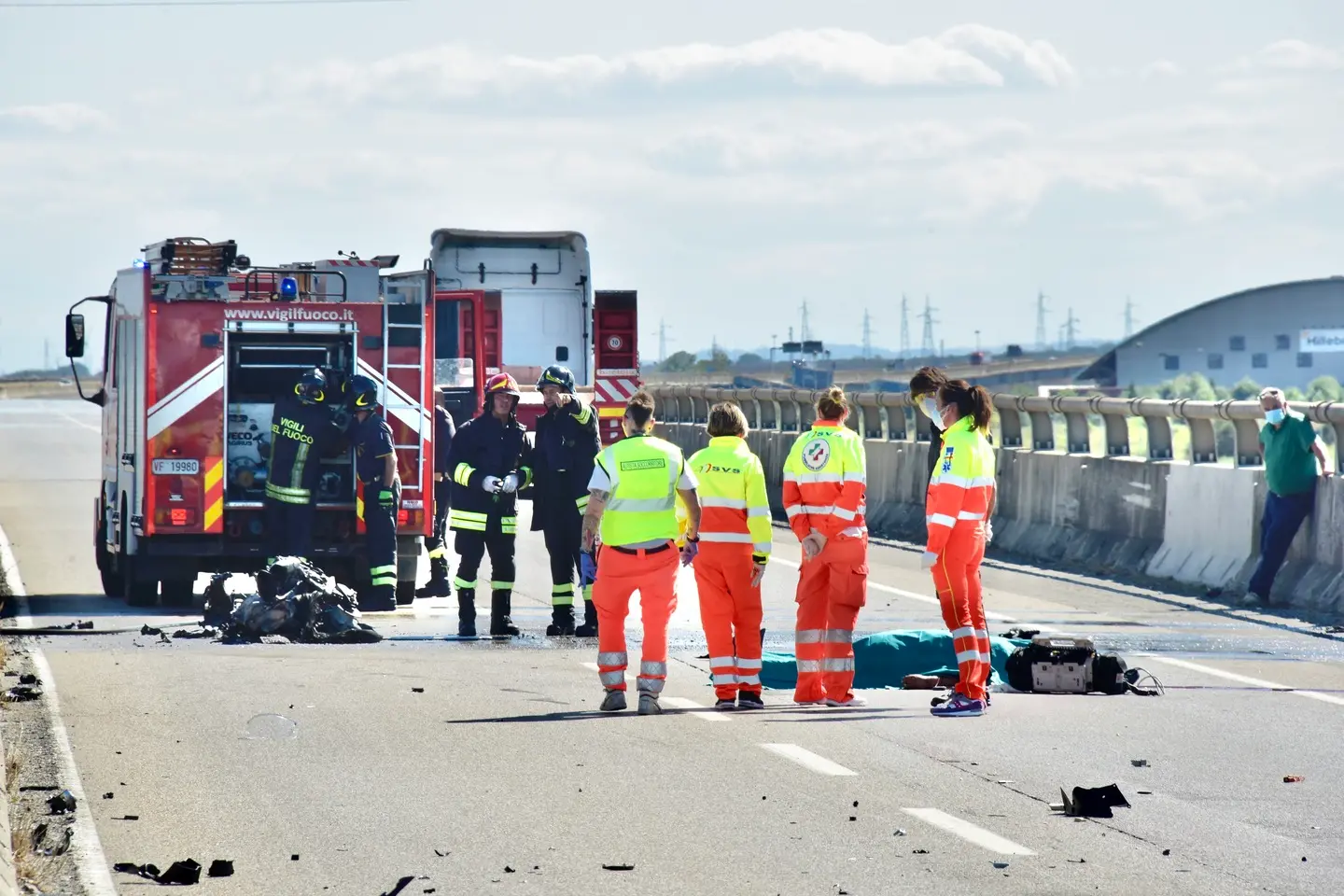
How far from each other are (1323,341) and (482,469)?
102931mm

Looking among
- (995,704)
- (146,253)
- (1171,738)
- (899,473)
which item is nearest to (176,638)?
(146,253)

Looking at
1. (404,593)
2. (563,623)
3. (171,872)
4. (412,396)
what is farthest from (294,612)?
(171,872)

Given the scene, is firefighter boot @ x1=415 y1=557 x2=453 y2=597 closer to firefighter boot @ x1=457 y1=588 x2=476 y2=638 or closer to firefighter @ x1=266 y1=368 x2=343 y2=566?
firefighter @ x1=266 y1=368 x2=343 y2=566

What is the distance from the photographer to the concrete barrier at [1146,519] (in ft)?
59.0

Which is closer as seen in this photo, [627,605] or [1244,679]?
[627,605]

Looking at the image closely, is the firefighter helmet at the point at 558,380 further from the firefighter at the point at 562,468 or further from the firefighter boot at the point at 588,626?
the firefighter boot at the point at 588,626

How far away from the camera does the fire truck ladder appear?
17.9 metres

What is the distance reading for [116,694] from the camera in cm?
A: 1246

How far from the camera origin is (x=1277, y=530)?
18.0 metres

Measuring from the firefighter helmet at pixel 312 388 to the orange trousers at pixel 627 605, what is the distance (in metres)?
5.21

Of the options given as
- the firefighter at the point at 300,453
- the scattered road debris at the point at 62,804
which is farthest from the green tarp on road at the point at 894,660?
the scattered road debris at the point at 62,804

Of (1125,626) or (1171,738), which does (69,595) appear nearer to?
(1125,626)

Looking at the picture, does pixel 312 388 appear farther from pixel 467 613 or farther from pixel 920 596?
pixel 920 596

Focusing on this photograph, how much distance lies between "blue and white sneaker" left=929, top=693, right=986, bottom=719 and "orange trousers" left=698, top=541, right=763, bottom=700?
100 cm
